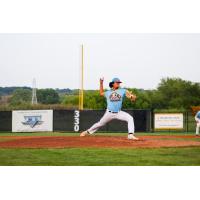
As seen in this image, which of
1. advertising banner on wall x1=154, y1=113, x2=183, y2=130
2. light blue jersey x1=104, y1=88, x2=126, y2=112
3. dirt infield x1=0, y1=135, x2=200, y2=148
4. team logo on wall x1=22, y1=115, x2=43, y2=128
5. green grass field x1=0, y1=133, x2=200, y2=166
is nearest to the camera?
green grass field x1=0, y1=133, x2=200, y2=166

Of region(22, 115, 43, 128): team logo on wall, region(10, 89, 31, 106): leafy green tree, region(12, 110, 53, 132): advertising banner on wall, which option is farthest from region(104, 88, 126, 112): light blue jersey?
region(22, 115, 43, 128): team logo on wall

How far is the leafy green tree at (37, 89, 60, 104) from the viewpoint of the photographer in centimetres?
1437

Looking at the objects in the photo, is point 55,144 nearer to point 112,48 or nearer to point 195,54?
point 112,48

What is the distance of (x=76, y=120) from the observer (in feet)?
58.1

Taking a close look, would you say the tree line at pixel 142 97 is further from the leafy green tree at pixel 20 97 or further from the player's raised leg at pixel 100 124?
the player's raised leg at pixel 100 124

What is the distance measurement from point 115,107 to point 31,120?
4.23 m

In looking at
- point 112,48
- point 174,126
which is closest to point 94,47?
point 112,48

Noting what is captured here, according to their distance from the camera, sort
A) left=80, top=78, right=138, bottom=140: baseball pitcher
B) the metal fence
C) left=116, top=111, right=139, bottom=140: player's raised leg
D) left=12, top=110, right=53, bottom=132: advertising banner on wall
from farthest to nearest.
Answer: left=12, top=110, right=53, bottom=132: advertising banner on wall < the metal fence < left=116, top=111, right=139, bottom=140: player's raised leg < left=80, top=78, right=138, bottom=140: baseball pitcher

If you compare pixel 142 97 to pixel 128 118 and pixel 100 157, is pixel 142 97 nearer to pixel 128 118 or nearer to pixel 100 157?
pixel 128 118

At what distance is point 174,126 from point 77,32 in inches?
283

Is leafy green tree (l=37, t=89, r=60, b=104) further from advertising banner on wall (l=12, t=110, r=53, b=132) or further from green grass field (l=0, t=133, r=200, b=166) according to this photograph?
green grass field (l=0, t=133, r=200, b=166)

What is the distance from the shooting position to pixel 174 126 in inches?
755

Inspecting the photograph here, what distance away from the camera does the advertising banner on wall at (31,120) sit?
17.0 meters

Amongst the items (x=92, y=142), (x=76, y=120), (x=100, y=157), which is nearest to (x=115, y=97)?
(x=92, y=142)
